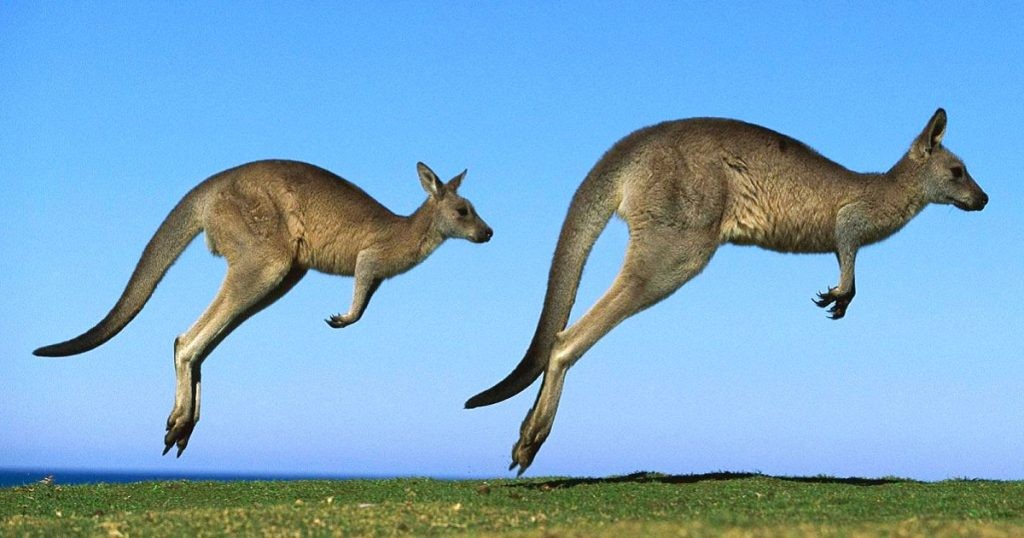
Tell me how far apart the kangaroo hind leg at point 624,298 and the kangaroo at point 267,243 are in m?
3.30

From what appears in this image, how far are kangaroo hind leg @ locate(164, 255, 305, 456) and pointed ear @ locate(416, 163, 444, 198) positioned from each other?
1.95 metres

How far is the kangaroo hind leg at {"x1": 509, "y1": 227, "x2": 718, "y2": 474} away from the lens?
927 cm

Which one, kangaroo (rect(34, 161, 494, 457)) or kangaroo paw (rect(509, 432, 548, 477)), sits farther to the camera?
kangaroo (rect(34, 161, 494, 457))

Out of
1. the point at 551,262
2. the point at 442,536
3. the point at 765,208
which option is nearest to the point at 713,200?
the point at 765,208

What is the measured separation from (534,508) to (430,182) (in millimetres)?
5397

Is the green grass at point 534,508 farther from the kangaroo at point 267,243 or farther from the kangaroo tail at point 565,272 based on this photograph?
the kangaroo at point 267,243

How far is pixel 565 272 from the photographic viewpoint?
395 inches

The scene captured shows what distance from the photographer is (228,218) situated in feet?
39.5

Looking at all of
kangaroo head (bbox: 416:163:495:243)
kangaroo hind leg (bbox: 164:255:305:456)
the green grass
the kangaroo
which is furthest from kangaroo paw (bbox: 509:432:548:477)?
kangaroo head (bbox: 416:163:495:243)

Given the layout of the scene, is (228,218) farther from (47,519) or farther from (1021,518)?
(1021,518)

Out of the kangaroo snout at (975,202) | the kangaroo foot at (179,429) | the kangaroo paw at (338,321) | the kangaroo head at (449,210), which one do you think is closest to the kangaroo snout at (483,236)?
the kangaroo head at (449,210)

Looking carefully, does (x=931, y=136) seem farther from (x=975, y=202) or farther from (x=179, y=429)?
(x=179, y=429)

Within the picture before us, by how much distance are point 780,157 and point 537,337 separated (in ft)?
9.34

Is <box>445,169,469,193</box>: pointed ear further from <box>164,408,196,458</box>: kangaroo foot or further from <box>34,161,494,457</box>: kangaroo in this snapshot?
<box>164,408,196,458</box>: kangaroo foot
